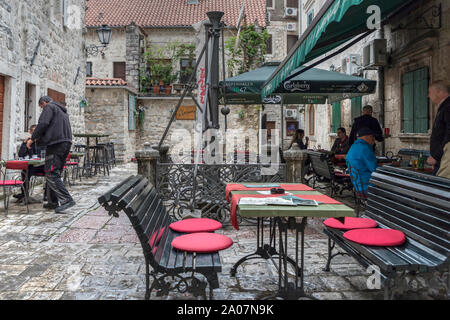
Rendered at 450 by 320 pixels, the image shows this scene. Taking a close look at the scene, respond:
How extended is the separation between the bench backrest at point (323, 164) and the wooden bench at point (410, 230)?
9.79ft

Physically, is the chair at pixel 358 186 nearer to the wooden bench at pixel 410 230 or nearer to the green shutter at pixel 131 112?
the wooden bench at pixel 410 230

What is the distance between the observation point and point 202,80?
5871 mm

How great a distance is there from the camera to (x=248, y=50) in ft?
64.7

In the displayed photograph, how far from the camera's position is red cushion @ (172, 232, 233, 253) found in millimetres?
2647

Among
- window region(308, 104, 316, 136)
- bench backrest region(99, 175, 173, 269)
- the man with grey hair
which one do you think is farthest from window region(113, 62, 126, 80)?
bench backrest region(99, 175, 173, 269)

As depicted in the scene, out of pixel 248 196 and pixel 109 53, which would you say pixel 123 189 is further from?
pixel 109 53

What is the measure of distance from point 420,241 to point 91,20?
23.0 metres

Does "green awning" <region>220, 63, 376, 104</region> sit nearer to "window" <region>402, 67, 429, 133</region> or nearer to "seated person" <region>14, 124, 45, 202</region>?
"window" <region>402, 67, 429, 133</region>

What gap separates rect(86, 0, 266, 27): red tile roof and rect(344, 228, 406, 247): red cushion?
63.6 feet

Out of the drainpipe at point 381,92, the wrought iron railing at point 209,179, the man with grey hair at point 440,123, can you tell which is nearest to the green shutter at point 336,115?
the drainpipe at point 381,92

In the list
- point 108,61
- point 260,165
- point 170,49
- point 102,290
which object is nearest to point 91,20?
point 108,61

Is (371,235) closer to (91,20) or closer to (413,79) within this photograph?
(413,79)

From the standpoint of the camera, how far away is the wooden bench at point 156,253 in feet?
7.81

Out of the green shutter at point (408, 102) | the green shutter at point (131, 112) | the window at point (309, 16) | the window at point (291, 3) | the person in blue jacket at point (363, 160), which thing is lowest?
the person in blue jacket at point (363, 160)
